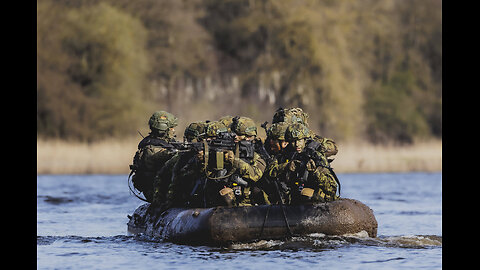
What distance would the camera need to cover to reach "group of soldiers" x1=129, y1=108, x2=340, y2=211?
14.5 meters

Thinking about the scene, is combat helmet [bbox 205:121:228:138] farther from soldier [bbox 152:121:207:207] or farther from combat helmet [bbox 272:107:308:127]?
combat helmet [bbox 272:107:308:127]

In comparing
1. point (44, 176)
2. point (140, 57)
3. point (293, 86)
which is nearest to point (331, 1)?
point (293, 86)

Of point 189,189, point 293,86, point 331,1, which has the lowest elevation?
point 189,189

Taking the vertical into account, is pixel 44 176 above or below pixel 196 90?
below

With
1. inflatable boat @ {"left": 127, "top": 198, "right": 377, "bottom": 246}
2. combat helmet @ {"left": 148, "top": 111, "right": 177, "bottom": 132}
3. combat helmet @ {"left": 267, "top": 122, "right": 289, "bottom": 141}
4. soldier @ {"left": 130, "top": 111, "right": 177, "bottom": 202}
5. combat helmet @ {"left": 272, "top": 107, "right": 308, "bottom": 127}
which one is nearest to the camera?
inflatable boat @ {"left": 127, "top": 198, "right": 377, "bottom": 246}

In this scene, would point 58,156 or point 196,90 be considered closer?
point 58,156

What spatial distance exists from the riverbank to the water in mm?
9506

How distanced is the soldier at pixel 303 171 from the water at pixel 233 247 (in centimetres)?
68

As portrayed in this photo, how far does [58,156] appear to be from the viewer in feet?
119

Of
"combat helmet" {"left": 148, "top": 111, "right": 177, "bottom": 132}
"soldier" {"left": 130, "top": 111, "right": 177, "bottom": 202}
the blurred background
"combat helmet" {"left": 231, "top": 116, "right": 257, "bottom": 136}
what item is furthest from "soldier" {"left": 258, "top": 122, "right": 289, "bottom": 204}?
the blurred background

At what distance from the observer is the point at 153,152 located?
56.7 ft
